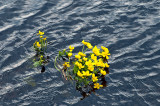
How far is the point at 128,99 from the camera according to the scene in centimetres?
594

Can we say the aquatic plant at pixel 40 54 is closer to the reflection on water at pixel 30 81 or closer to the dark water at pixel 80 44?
the dark water at pixel 80 44

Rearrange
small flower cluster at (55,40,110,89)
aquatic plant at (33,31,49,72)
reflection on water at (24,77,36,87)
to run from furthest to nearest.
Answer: aquatic plant at (33,31,49,72)
reflection on water at (24,77,36,87)
small flower cluster at (55,40,110,89)

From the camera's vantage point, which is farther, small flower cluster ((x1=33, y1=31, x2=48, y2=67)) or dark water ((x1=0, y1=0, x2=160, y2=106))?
small flower cluster ((x1=33, y1=31, x2=48, y2=67))

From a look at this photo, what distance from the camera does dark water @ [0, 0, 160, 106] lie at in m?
6.05

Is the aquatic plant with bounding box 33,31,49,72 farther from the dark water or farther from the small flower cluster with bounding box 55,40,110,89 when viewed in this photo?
the small flower cluster with bounding box 55,40,110,89

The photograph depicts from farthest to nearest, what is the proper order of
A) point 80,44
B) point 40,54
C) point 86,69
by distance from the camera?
1. point 80,44
2. point 40,54
3. point 86,69

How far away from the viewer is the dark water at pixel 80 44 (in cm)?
605

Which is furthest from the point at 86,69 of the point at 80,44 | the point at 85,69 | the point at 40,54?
the point at 40,54

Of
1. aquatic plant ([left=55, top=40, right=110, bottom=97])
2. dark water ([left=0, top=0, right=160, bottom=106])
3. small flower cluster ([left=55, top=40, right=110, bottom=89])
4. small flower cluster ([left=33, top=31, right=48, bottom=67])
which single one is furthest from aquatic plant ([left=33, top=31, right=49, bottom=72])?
small flower cluster ([left=55, top=40, right=110, bottom=89])

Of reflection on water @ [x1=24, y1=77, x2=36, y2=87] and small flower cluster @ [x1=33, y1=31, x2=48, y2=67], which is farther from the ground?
small flower cluster @ [x1=33, y1=31, x2=48, y2=67]

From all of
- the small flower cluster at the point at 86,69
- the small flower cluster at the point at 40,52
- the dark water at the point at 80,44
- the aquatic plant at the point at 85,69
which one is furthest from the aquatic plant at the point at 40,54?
the small flower cluster at the point at 86,69

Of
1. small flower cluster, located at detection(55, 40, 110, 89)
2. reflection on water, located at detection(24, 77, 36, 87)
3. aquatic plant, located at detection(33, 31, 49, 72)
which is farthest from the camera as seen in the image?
aquatic plant, located at detection(33, 31, 49, 72)

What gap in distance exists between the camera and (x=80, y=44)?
7688 mm

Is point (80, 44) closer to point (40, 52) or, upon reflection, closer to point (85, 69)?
point (40, 52)
